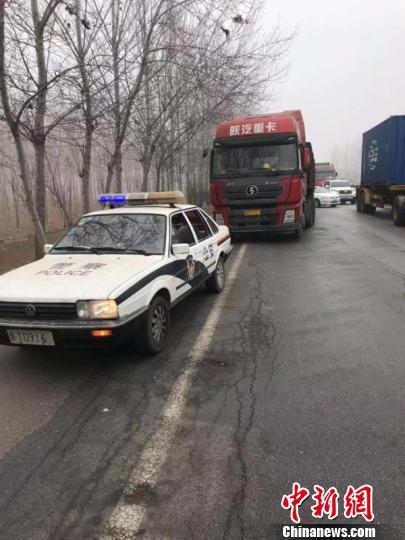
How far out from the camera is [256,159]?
39.6ft

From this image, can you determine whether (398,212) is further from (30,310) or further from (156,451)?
(156,451)

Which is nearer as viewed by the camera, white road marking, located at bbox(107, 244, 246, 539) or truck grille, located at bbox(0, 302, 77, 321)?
white road marking, located at bbox(107, 244, 246, 539)

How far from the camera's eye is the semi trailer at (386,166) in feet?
51.7

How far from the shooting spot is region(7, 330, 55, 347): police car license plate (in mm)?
3824

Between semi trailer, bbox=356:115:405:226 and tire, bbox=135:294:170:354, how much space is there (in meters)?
13.7

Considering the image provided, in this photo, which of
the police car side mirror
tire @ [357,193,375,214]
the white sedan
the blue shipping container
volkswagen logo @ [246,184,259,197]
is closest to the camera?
the police car side mirror

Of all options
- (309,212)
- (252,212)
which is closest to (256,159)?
(252,212)

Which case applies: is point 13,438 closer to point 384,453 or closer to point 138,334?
point 138,334

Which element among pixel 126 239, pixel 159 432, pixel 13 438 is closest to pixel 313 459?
pixel 159 432

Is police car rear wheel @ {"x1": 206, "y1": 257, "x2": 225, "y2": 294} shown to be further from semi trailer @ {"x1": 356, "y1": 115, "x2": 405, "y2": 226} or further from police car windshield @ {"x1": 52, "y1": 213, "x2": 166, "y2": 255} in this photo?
semi trailer @ {"x1": 356, "y1": 115, "x2": 405, "y2": 226}

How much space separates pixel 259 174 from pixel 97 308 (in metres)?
9.07

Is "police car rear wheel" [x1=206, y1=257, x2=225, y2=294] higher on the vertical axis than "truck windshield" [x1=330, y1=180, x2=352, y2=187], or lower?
lower

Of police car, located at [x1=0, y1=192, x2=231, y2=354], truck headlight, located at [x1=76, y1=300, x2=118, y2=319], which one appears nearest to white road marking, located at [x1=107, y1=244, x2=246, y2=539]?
police car, located at [x1=0, y1=192, x2=231, y2=354]

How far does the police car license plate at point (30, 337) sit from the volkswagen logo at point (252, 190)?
9055 mm
